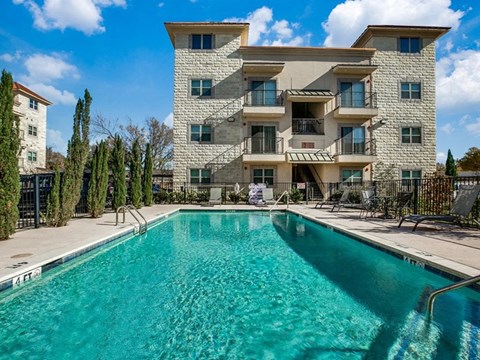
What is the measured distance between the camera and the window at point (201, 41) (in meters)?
19.8

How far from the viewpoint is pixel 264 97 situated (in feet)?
64.8

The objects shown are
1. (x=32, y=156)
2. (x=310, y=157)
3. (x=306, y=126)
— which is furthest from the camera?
(x=32, y=156)

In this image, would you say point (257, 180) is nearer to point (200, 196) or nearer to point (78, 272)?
point (200, 196)

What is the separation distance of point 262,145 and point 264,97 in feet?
11.2

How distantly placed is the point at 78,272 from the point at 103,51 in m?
16.5

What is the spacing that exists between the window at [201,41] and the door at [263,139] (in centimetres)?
667

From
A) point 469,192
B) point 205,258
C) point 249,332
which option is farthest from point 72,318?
point 469,192

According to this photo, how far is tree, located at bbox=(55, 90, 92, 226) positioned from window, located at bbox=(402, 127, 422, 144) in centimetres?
2037

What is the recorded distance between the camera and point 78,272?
466 centimetres

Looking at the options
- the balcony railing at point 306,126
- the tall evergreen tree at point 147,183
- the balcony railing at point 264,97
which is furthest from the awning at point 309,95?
the tall evergreen tree at point 147,183

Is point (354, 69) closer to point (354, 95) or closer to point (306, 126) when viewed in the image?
point (354, 95)

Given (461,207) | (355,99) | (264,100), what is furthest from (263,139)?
(461,207)

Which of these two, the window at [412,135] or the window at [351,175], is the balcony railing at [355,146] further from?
the window at [412,135]

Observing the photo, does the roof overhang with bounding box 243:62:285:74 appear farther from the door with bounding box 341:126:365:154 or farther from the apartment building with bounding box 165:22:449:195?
the door with bounding box 341:126:365:154
